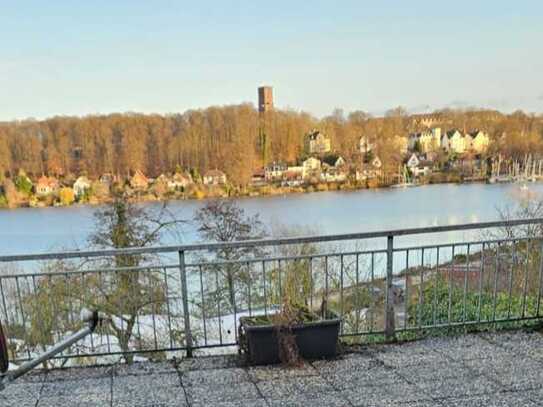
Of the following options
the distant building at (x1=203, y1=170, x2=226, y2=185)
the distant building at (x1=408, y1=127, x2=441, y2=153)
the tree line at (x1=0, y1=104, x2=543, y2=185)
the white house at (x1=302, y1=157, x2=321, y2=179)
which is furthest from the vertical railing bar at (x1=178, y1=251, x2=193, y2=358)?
the distant building at (x1=408, y1=127, x2=441, y2=153)

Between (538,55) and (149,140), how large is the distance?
36.7ft

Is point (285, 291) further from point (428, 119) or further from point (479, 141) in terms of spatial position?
point (428, 119)

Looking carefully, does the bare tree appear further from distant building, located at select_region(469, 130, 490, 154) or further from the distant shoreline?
distant building, located at select_region(469, 130, 490, 154)

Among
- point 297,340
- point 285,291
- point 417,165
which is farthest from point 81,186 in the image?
point 417,165

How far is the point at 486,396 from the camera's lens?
2.40 m

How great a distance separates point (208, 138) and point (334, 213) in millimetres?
5253

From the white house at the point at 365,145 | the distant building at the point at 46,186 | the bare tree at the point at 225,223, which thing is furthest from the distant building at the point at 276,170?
the distant building at the point at 46,186

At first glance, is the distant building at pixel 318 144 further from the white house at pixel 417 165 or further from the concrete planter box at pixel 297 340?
the concrete planter box at pixel 297 340

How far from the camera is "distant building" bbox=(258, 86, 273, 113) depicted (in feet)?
57.1

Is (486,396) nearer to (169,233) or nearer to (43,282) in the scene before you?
(43,282)

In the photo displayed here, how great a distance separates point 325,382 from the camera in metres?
2.62

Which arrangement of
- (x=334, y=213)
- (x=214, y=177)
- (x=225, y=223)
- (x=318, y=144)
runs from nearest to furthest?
(x=225, y=223)
(x=214, y=177)
(x=318, y=144)
(x=334, y=213)

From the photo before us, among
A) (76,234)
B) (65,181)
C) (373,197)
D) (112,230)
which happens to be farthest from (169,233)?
(373,197)

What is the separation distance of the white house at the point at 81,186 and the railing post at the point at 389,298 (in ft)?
32.3
